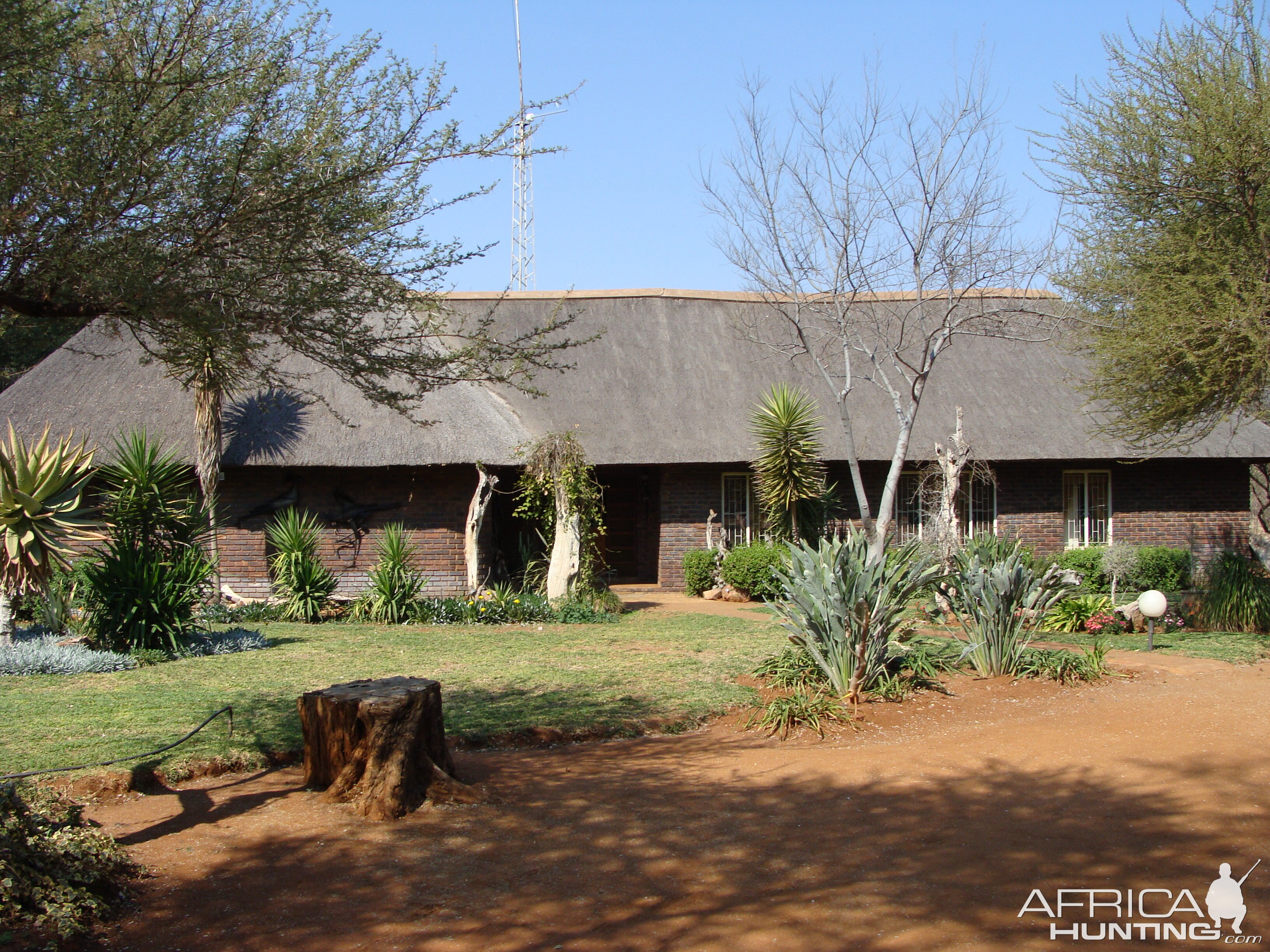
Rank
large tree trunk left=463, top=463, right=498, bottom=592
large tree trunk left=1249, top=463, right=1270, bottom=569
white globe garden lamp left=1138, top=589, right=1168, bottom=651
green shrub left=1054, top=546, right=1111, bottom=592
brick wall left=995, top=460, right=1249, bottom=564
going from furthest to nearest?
brick wall left=995, top=460, right=1249, bottom=564 < green shrub left=1054, top=546, right=1111, bottom=592 < large tree trunk left=463, top=463, right=498, bottom=592 < large tree trunk left=1249, top=463, right=1270, bottom=569 < white globe garden lamp left=1138, top=589, right=1168, bottom=651

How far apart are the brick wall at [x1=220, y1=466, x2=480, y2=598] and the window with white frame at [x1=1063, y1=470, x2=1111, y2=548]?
1183 cm

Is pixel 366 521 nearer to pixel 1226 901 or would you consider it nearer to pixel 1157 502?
pixel 1226 901

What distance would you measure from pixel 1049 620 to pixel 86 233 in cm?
1164

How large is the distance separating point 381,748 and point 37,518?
6.25 metres

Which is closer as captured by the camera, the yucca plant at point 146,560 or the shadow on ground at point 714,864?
the shadow on ground at point 714,864

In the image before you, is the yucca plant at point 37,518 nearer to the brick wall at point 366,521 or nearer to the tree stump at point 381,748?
the tree stump at point 381,748

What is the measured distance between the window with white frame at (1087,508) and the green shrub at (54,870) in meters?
19.0

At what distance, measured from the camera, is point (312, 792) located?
6.01 metres

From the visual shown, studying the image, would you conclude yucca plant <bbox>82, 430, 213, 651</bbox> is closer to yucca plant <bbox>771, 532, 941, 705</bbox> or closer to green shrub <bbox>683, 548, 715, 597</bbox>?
yucca plant <bbox>771, 532, 941, 705</bbox>

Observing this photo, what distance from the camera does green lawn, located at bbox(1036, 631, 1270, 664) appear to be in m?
10.6

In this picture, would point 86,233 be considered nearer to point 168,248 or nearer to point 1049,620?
point 168,248

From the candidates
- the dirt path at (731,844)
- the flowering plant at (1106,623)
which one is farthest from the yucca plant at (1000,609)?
the flowering plant at (1106,623)

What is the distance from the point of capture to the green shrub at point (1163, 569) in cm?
1883

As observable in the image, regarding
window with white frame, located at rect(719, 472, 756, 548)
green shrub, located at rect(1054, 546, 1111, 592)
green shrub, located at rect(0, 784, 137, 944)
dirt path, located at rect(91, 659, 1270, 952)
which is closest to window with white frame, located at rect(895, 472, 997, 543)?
green shrub, located at rect(1054, 546, 1111, 592)
